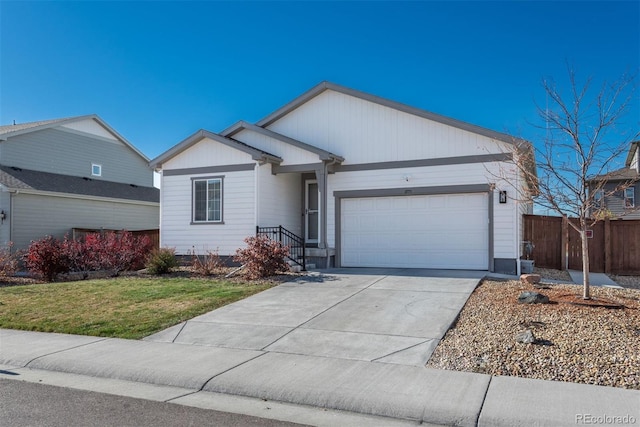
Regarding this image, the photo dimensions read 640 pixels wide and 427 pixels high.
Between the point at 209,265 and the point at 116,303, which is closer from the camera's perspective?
the point at 116,303

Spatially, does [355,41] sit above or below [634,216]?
above

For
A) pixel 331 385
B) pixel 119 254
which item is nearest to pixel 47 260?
pixel 119 254

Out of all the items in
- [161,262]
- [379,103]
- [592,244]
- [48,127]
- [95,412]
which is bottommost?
[95,412]

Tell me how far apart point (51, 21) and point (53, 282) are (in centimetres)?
754

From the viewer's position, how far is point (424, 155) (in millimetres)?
13938

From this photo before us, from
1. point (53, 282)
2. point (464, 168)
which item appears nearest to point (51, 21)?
point (53, 282)

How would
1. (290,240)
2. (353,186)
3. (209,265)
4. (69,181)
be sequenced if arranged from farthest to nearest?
(69,181)
(290,240)
(353,186)
(209,265)

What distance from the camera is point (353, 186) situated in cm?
1466

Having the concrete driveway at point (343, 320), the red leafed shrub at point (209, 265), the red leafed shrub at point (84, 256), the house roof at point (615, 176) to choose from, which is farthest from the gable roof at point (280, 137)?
the house roof at point (615, 176)

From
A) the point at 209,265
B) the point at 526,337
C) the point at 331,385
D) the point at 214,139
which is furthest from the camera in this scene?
the point at 214,139

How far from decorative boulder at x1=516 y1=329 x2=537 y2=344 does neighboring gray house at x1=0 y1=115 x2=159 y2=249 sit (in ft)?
62.0

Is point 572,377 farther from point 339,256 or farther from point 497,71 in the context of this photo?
point 497,71

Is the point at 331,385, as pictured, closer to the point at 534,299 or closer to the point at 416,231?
the point at 534,299

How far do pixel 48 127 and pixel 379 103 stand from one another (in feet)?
54.4
